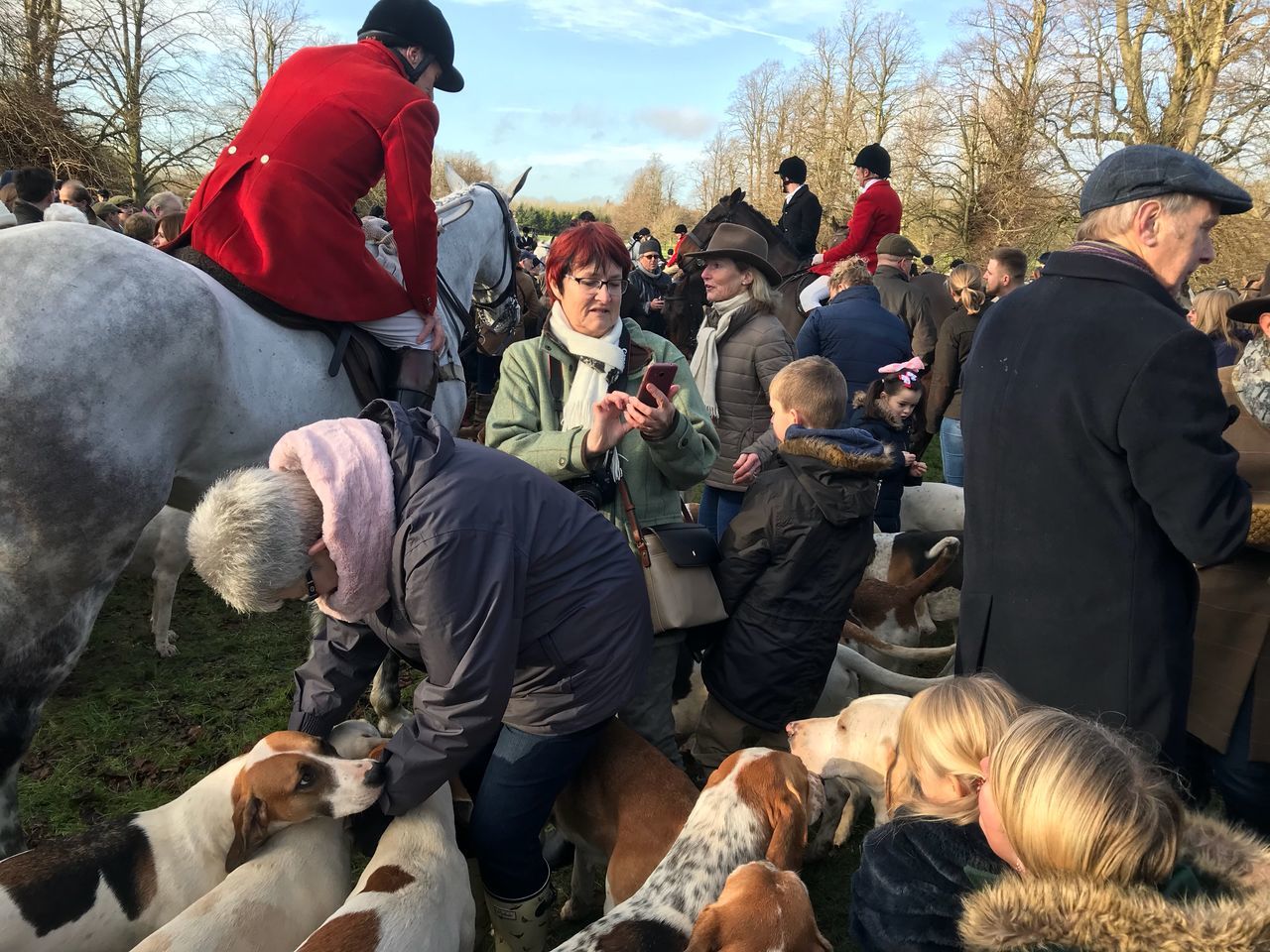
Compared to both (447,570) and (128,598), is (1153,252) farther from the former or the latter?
(128,598)

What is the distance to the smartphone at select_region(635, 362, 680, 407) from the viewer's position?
2.88m

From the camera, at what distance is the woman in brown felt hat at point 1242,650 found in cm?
249

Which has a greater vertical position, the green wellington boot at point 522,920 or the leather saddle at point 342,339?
the leather saddle at point 342,339

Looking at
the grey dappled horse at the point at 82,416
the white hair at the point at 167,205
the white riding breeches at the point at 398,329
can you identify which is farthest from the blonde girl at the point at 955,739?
the white hair at the point at 167,205

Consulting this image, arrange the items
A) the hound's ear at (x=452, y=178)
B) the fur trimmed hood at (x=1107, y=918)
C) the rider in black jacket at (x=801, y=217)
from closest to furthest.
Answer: the fur trimmed hood at (x=1107, y=918) → the hound's ear at (x=452, y=178) → the rider in black jacket at (x=801, y=217)

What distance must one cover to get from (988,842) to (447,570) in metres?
1.39

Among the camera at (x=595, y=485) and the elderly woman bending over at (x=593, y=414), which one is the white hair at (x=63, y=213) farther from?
the camera at (x=595, y=485)

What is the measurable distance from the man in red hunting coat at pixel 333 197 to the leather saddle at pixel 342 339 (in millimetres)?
42

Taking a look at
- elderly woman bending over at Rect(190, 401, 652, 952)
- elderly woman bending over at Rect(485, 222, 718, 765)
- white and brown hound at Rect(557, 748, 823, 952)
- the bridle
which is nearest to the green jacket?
elderly woman bending over at Rect(485, 222, 718, 765)

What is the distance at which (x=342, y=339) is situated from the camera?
3.96 meters

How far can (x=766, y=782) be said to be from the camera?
8.19 feet

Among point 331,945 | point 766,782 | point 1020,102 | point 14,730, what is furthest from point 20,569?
point 1020,102

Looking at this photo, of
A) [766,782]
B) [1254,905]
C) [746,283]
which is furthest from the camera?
[746,283]

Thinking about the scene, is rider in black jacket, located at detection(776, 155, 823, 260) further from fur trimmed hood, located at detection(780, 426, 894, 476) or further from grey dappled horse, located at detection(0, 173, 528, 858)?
grey dappled horse, located at detection(0, 173, 528, 858)
